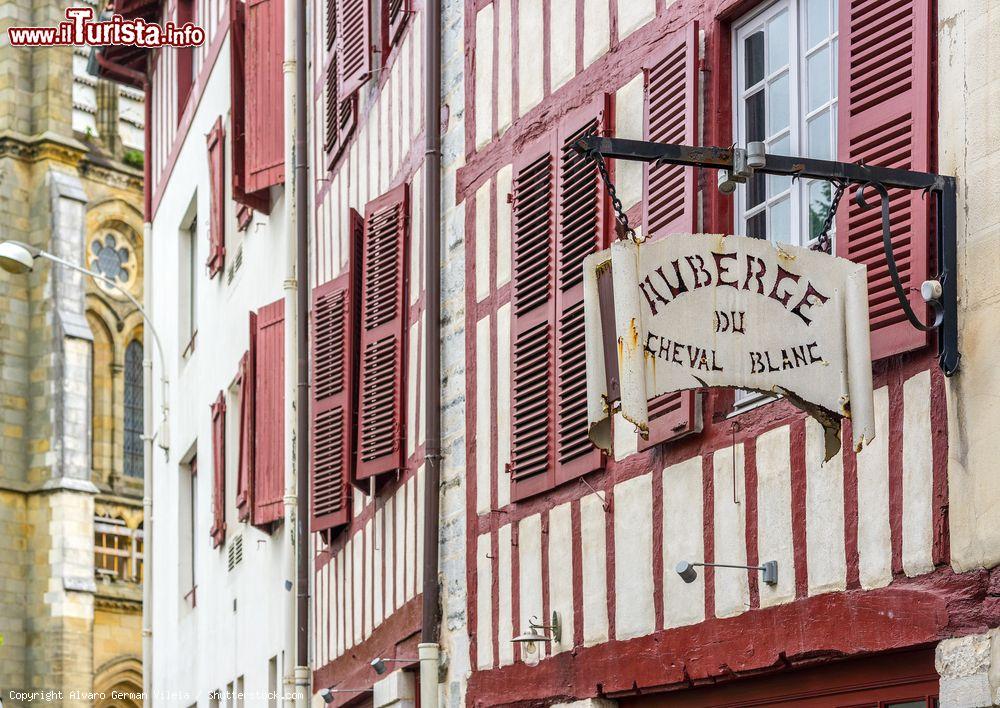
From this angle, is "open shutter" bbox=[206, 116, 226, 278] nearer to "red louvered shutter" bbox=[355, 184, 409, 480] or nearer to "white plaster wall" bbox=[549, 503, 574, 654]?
"red louvered shutter" bbox=[355, 184, 409, 480]

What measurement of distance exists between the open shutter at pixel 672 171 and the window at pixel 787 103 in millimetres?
170

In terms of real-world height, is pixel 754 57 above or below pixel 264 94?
→ below

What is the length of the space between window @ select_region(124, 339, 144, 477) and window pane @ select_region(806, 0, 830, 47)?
3512 cm

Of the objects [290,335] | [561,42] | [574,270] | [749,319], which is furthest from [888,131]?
[290,335]

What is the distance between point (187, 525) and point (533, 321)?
12.0 metres

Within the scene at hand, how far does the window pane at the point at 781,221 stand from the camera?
23.0 ft

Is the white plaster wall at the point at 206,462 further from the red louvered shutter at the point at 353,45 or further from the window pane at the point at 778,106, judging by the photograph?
the window pane at the point at 778,106

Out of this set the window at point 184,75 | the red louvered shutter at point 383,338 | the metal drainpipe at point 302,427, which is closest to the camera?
the red louvered shutter at point 383,338

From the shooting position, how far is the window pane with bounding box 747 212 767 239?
7230mm

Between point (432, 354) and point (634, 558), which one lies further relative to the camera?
point (432, 354)

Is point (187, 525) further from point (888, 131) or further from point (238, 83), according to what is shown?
point (888, 131)

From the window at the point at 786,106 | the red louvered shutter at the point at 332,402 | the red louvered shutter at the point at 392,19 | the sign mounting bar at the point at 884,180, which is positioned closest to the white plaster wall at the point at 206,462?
the red louvered shutter at the point at 332,402

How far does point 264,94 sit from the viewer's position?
16109 mm

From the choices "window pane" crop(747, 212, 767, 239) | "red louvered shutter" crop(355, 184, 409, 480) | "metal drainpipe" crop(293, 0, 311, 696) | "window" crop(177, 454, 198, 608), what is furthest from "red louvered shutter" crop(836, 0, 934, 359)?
"window" crop(177, 454, 198, 608)
